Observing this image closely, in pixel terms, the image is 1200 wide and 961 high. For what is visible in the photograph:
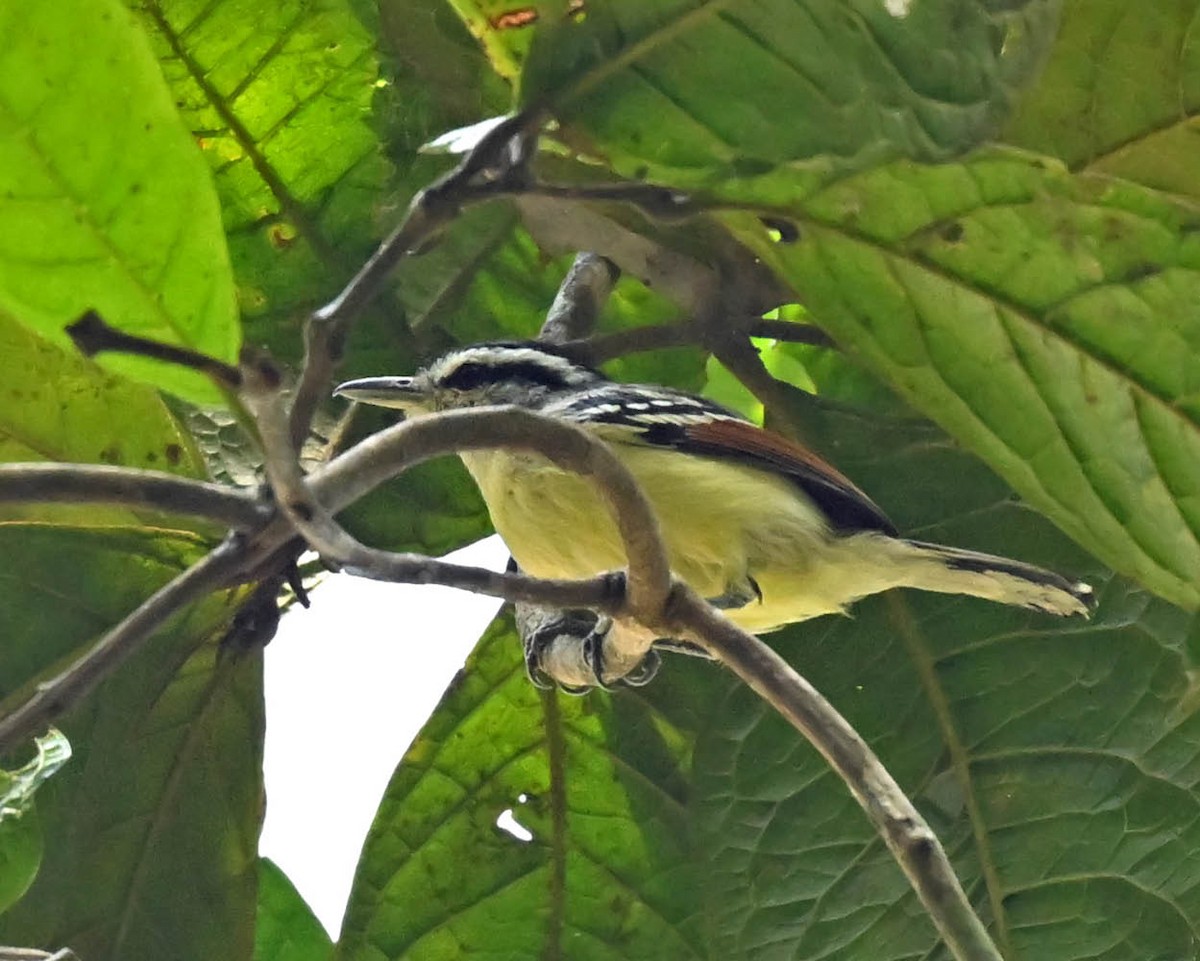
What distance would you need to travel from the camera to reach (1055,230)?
0.97 m

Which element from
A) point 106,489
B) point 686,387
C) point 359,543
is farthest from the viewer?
point 686,387

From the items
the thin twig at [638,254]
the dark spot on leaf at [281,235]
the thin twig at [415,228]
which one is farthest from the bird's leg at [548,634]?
the thin twig at [415,228]

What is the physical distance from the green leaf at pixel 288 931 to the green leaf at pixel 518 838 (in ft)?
0.62

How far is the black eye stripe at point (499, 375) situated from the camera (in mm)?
1607

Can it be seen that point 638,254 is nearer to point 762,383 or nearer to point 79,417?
point 762,383

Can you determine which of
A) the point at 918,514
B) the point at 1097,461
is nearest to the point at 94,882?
the point at 918,514

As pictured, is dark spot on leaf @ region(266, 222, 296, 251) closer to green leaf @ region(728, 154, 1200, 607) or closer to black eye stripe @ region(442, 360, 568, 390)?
black eye stripe @ region(442, 360, 568, 390)

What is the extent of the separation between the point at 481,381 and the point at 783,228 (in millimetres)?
727

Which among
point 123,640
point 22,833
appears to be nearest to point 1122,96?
point 123,640

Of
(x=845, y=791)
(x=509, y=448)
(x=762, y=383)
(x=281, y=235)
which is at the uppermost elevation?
(x=281, y=235)

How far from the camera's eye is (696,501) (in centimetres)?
154

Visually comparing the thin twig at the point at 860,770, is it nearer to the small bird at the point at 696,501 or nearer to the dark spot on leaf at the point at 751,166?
the dark spot on leaf at the point at 751,166

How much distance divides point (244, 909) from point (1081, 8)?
1.13 m

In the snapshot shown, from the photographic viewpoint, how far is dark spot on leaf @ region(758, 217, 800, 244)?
0.99m
